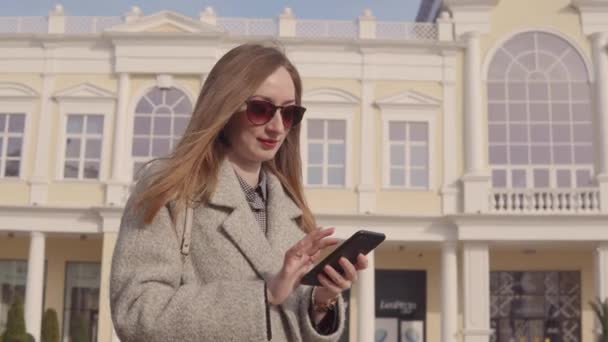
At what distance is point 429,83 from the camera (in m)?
22.3

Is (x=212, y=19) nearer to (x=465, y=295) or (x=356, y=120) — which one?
(x=356, y=120)

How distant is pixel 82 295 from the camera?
23.8 meters

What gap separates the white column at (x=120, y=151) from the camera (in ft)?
70.4

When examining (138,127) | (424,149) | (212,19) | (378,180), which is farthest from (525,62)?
(138,127)

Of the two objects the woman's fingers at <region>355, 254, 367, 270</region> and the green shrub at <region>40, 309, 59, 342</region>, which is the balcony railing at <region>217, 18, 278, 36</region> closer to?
the green shrub at <region>40, 309, 59, 342</region>

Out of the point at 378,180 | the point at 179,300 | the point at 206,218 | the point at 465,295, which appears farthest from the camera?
the point at 378,180

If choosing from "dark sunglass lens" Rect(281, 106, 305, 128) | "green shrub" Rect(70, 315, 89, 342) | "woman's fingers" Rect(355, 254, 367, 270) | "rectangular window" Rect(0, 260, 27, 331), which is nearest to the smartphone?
"woman's fingers" Rect(355, 254, 367, 270)

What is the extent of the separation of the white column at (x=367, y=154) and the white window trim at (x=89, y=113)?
268 inches

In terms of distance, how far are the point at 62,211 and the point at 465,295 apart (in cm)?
1074

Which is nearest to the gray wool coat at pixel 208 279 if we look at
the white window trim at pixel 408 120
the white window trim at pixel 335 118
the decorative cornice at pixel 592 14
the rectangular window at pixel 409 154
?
the white window trim at pixel 335 118

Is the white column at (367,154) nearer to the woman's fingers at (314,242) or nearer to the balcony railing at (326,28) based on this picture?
the balcony railing at (326,28)

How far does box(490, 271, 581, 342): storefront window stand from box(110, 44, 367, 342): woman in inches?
840

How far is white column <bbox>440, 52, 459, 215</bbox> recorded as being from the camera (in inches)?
850

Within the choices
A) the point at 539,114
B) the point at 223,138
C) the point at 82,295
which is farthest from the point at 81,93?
the point at 223,138
